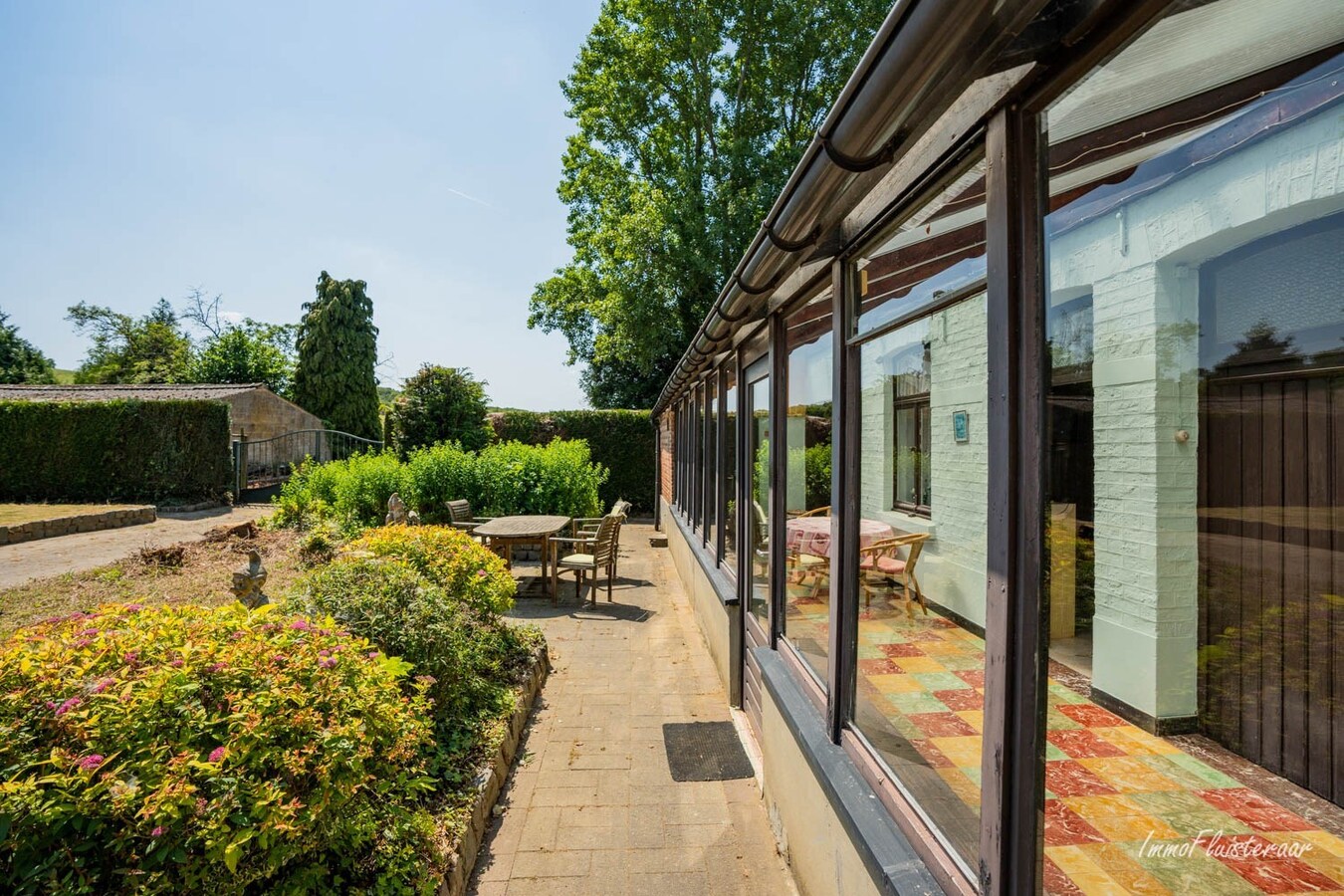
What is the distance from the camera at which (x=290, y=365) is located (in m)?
33.8

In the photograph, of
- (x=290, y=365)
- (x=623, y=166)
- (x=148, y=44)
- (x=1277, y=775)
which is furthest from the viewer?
(x=290, y=365)

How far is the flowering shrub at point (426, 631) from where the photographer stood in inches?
142

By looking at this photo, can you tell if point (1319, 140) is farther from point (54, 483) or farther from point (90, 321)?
point (90, 321)

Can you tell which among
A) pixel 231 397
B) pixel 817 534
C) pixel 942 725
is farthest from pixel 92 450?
pixel 942 725

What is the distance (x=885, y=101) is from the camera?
1.40m

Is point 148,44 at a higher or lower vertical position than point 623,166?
lower

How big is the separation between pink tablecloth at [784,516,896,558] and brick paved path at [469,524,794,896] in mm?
1457

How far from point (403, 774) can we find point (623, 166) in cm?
2038

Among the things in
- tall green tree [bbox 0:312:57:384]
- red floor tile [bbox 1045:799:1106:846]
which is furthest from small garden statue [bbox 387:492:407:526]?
tall green tree [bbox 0:312:57:384]

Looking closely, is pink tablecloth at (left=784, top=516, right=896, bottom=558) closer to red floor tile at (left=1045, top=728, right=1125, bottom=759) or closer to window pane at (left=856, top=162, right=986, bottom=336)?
window pane at (left=856, top=162, right=986, bottom=336)

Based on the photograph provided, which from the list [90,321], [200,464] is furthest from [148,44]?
[90,321]

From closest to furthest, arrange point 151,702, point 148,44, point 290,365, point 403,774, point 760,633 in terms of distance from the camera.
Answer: point 151,702, point 403,774, point 760,633, point 148,44, point 290,365

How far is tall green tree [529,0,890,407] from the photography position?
654 inches

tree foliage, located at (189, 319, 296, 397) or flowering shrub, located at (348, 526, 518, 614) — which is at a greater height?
tree foliage, located at (189, 319, 296, 397)
